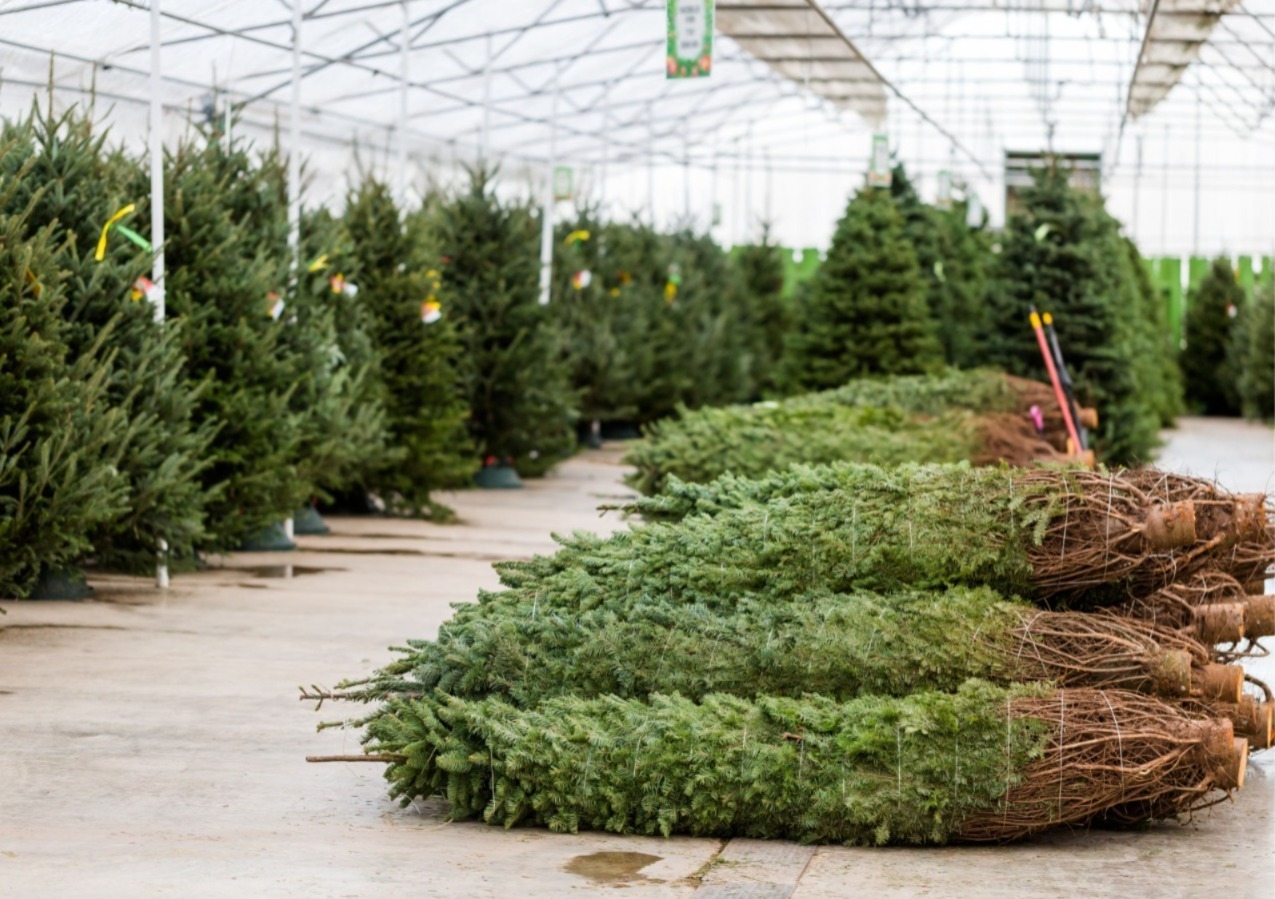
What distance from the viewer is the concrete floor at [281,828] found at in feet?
14.7

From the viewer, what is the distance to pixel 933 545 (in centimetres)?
545

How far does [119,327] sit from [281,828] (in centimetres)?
471

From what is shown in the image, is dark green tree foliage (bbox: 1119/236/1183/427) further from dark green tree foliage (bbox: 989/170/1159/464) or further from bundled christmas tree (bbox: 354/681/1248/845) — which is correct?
bundled christmas tree (bbox: 354/681/1248/845)

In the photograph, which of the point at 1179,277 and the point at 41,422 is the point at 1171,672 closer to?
the point at 41,422

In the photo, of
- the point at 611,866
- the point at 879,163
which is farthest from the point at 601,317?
the point at 611,866

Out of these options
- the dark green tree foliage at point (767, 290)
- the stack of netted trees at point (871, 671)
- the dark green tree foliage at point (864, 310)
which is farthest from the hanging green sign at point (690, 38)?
the dark green tree foliage at point (767, 290)

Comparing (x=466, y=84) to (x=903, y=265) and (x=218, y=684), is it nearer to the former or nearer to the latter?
(x=903, y=265)

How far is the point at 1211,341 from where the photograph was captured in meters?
34.2

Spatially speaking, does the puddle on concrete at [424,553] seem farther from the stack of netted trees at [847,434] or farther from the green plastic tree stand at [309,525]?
the stack of netted trees at [847,434]

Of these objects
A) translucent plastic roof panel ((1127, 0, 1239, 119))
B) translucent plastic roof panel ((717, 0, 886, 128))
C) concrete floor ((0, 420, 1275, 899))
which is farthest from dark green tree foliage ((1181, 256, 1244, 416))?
concrete floor ((0, 420, 1275, 899))

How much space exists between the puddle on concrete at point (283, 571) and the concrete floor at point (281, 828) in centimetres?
202

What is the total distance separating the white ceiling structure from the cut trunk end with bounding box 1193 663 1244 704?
5.79 metres

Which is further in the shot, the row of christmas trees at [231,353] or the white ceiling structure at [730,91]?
the white ceiling structure at [730,91]

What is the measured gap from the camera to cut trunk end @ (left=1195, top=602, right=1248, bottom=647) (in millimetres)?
5520
